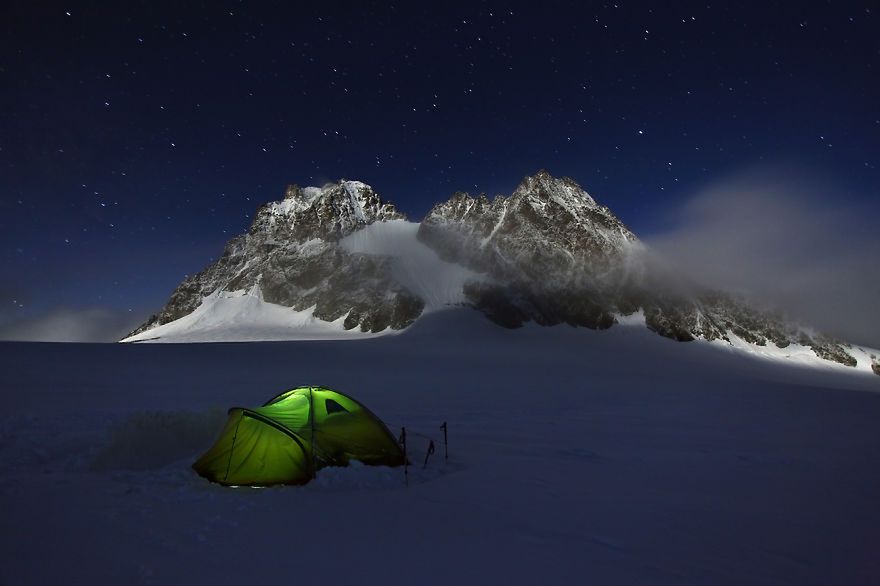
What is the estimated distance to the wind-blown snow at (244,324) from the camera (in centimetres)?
11000

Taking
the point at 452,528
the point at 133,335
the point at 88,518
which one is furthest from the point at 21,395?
the point at 133,335

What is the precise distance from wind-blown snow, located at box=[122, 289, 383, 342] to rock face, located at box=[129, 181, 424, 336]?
3167 mm

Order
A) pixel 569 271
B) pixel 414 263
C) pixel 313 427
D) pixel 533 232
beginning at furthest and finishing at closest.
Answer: pixel 533 232, pixel 414 263, pixel 569 271, pixel 313 427

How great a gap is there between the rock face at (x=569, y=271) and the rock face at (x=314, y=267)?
22608 millimetres

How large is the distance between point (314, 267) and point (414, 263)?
3108cm

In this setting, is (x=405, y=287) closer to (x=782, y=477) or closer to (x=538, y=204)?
(x=538, y=204)

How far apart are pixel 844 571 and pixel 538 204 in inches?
5871

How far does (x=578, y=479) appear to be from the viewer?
32.9ft

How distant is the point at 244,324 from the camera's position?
12619cm

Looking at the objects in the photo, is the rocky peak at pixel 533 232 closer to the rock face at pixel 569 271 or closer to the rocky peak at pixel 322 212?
the rock face at pixel 569 271

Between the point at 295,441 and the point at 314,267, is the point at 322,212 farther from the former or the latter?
the point at 295,441

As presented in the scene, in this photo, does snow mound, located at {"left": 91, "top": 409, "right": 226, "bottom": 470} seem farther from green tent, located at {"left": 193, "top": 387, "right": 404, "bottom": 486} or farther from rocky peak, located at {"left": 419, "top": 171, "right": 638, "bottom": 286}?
rocky peak, located at {"left": 419, "top": 171, "right": 638, "bottom": 286}

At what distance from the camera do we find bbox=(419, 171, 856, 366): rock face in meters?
118

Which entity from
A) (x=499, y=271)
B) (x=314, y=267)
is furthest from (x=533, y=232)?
(x=314, y=267)
